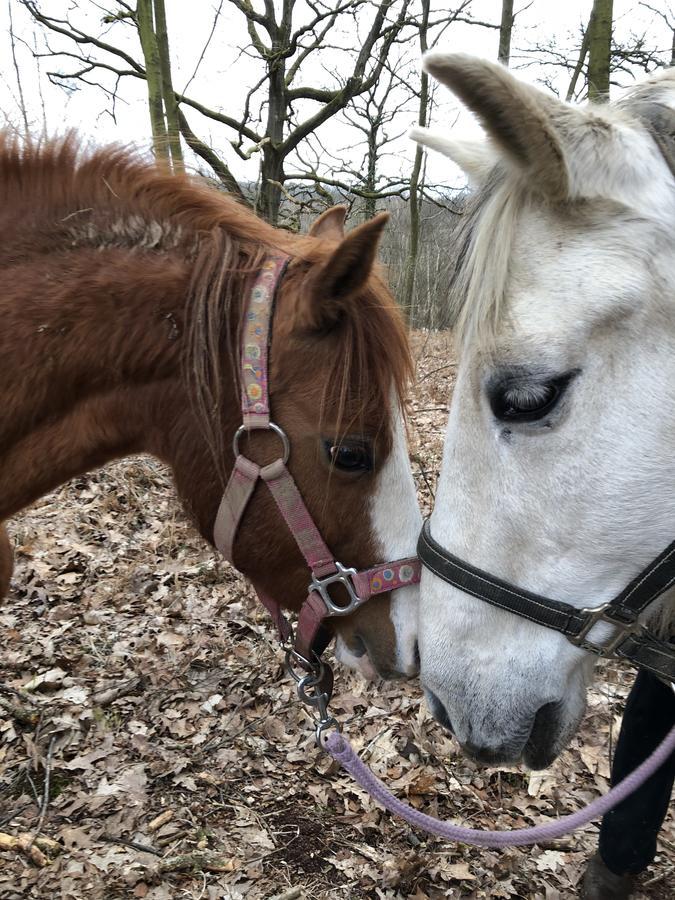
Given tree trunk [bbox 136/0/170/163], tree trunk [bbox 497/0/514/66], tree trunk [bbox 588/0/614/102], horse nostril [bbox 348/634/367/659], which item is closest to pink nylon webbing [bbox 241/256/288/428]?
horse nostril [bbox 348/634/367/659]

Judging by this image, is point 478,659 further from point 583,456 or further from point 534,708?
point 583,456

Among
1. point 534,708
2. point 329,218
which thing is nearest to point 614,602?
point 534,708

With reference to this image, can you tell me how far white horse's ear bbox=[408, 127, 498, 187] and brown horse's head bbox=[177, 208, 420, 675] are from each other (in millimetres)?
311

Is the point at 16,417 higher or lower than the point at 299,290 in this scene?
lower

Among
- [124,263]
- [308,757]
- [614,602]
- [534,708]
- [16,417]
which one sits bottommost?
[308,757]

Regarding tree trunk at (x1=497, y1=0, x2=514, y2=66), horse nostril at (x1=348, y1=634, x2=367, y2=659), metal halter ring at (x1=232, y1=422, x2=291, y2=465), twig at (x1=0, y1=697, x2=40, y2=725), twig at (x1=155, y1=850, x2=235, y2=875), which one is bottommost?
twig at (x1=155, y1=850, x2=235, y2=875)

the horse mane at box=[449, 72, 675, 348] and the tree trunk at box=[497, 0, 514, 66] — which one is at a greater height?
the tree trunk at box=[497, 0, 514, 66]

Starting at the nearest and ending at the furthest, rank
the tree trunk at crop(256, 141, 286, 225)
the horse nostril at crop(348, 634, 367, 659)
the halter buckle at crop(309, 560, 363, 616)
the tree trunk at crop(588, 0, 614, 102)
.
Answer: the halter buckle at crop(309, 560, 363, 616) → the horse nostril at crop(348, 634, 367, 659) → the tree trunk at crop(588, 0, 614, 102) → the tree trunk at crop(256, 141, 286, 225)

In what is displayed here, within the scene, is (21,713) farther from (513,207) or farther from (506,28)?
(506,28)

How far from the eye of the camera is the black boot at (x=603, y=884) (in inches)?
88.7

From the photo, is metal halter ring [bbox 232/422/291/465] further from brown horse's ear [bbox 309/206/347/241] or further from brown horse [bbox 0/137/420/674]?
brown horse's ear [bbox 309/206/347/241]

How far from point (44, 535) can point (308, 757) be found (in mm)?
3072

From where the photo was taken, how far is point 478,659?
147cm

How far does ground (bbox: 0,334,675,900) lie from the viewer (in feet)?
8.28
